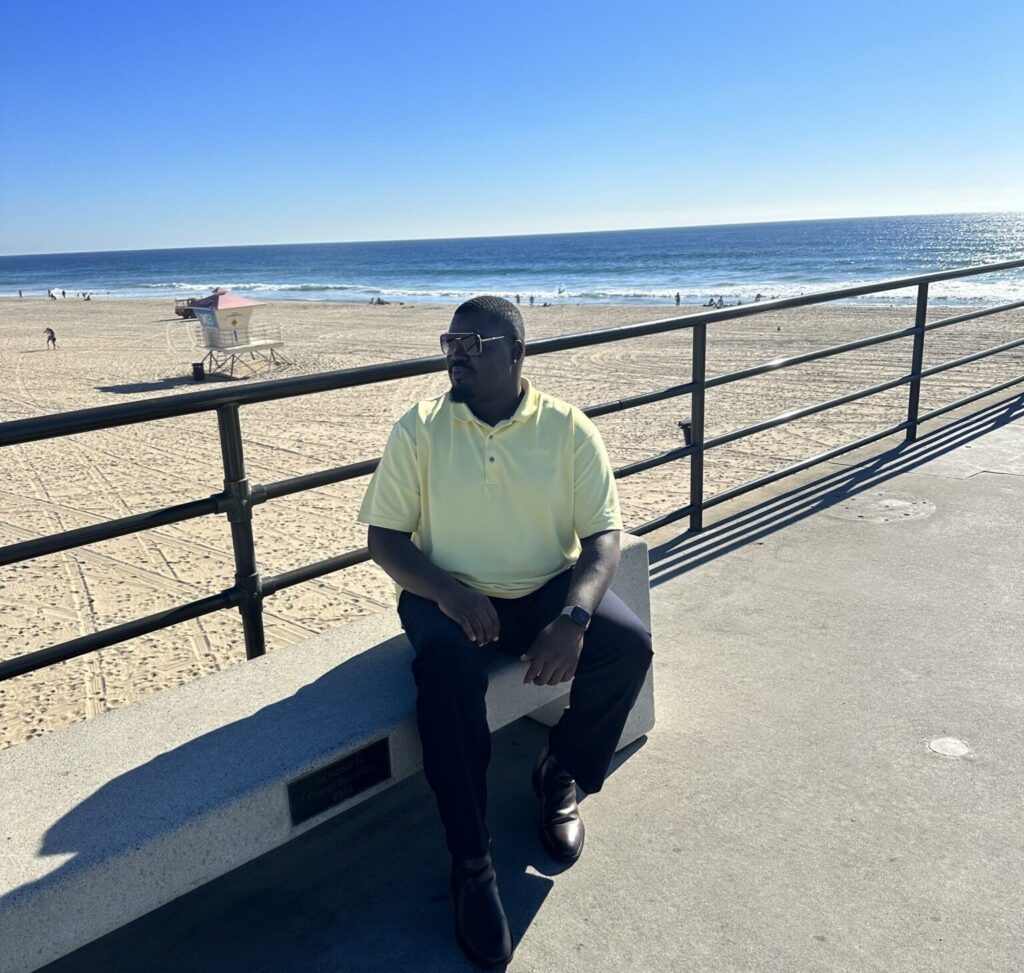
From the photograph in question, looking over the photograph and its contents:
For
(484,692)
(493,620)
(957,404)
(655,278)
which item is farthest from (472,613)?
(655,278)

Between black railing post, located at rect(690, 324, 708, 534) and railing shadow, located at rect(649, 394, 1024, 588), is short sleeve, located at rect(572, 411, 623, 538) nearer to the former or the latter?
railing shadow, located at rect(649, 394, 1024, 588)

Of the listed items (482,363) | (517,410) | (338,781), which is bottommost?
(338,781)

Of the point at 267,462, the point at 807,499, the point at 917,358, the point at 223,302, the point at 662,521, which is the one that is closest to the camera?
the point at 662,521

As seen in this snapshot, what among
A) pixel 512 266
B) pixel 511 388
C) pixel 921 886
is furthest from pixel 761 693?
pixel 512 266

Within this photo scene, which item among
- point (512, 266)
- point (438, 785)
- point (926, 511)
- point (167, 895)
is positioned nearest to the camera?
point (167, 895)

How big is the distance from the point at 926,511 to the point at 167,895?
4113 millimetres

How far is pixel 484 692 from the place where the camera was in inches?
87.3

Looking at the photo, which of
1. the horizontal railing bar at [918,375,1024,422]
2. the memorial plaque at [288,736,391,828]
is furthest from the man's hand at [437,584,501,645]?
the horizontal railing bar at [918,375,1024,422]

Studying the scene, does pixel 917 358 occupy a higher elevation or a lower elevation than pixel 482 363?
lower

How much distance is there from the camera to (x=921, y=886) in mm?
2191

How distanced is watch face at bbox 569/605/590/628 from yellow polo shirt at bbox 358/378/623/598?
22cm

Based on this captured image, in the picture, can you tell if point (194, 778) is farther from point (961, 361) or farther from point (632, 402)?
point (961, 361)

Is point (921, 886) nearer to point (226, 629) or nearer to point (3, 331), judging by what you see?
point (226, 629)

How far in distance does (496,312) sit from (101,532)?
1182 millimetres
